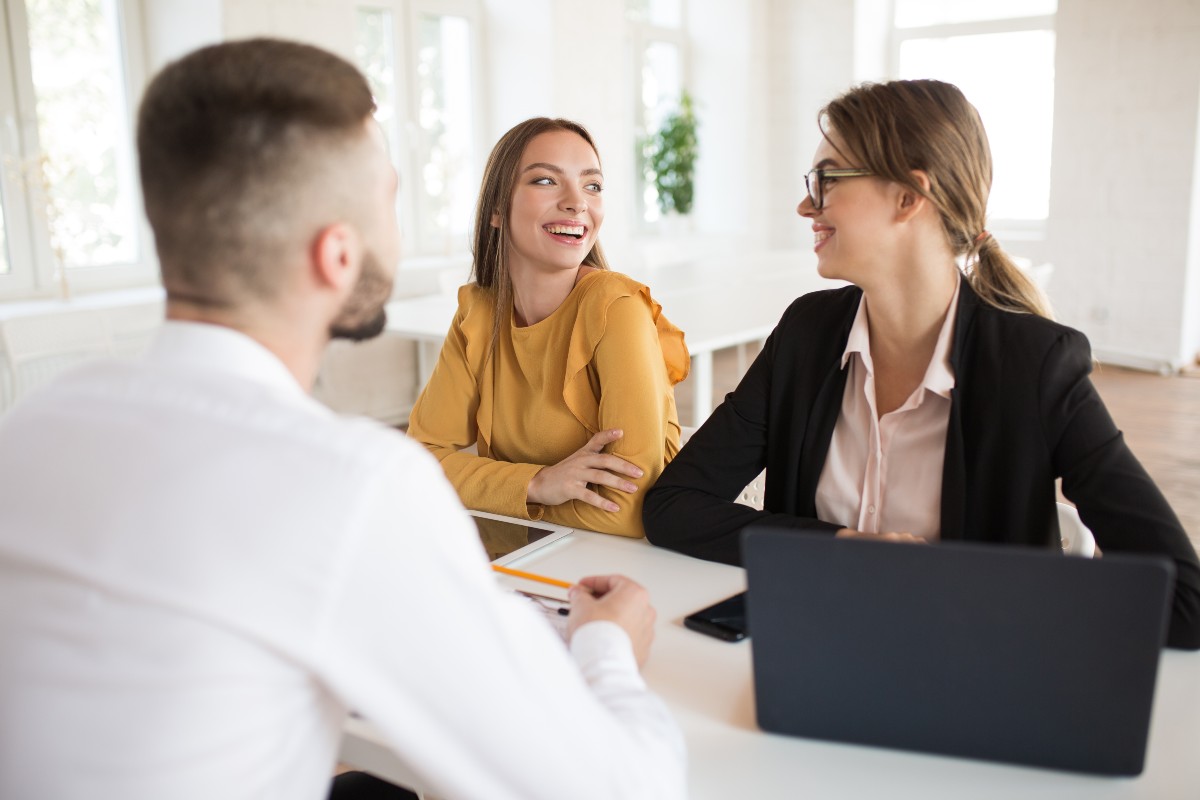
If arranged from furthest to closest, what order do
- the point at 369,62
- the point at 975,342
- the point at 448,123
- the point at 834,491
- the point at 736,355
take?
the point at 736,355 < the point at 448,123 < the point at 369,62 < the point at 834,491 < the point at 975,342

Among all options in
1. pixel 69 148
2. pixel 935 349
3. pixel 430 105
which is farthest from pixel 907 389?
pixel 430 105

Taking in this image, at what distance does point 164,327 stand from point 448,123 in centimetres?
580

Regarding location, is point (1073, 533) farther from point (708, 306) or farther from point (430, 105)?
point (430, 105)

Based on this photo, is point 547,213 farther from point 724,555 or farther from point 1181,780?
point 1181,780

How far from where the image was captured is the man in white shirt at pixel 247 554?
28.6 inches

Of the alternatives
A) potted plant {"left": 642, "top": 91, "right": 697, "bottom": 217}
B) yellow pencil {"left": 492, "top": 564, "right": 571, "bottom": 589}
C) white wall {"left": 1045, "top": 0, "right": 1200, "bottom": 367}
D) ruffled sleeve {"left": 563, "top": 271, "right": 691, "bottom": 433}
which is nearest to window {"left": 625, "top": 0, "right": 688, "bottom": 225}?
potted plant {"left": 642, "top": 91, "right": 697, "bottom": 217}

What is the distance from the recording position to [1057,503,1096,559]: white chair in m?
1.58

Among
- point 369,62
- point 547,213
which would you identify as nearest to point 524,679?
point 547,213

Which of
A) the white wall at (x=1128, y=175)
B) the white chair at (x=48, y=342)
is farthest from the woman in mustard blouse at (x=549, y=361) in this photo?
the white wall at (x=1128, y=175)

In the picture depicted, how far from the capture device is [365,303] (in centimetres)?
95

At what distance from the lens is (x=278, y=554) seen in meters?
0.72

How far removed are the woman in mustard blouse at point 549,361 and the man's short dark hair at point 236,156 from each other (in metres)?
0.95

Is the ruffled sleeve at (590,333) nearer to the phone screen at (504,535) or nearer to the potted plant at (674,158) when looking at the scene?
the phone screen at (504,535)

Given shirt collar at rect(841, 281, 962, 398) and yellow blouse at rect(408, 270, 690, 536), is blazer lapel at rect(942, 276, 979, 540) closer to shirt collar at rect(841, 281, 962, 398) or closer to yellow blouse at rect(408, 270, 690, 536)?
shirt collar at rect(841, 281, 962, 398)
